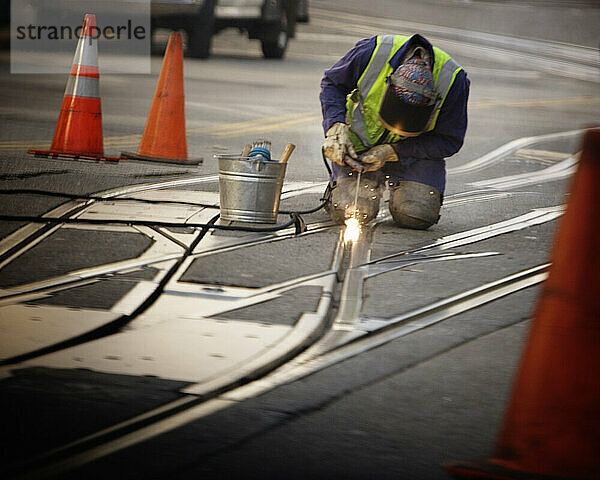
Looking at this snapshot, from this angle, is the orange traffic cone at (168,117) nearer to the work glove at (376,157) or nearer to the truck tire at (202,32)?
the work glove at (376,157)

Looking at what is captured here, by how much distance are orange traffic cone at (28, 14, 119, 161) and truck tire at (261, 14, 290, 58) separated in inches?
418

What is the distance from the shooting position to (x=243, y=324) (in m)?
3.90

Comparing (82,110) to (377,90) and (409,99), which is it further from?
(409,99)

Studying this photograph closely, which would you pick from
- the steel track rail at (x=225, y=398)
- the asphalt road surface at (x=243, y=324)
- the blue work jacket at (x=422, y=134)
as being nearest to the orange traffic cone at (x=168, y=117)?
the asphalt road surface at (x=243, y=324)

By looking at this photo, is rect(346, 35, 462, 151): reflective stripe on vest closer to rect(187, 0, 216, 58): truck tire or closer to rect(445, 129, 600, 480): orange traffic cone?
rect(445, 129, 600, 480): orange traffic cone

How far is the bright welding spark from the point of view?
5.72 meters

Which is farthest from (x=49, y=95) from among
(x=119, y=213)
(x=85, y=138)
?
(x=119, y=213)

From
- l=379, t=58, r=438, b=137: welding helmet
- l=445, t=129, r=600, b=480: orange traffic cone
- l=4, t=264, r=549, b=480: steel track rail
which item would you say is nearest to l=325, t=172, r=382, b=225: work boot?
l=379, t=58, r=438, b=137: welding helmet

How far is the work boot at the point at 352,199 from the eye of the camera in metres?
6.12

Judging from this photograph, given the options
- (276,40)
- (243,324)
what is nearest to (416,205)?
(243,324)

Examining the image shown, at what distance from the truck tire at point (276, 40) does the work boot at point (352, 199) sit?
1222cm

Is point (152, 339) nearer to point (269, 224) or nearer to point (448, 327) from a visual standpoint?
point (448, 327)

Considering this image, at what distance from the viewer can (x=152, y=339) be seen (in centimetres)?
366

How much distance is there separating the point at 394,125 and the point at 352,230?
640 mm
